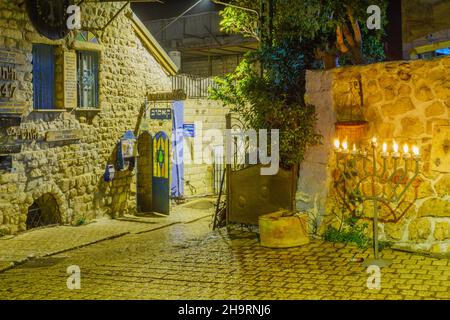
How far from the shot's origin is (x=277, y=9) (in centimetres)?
1185

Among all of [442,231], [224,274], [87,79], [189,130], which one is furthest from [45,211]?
[442,231]

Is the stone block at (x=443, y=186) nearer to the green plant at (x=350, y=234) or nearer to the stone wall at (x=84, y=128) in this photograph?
the green plant at (x=350, y=234)

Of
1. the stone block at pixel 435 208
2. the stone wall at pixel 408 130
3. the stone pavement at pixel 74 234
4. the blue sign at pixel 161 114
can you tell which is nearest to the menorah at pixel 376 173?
the stone wall at pixel 408 130

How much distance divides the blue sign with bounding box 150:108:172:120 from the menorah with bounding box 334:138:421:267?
632 centimetres

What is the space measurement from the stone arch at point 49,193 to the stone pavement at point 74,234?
0.33 meters

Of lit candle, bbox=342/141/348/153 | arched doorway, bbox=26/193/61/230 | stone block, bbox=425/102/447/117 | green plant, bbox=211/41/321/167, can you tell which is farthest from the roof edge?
stone block, bbox=425/102/447/117

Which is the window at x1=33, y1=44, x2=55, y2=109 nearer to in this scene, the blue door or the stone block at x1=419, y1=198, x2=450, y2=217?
the blue door

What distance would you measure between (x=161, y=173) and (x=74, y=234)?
368 centimetres

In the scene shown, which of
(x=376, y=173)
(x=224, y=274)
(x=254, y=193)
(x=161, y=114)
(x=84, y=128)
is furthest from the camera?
(x=161, y=114)

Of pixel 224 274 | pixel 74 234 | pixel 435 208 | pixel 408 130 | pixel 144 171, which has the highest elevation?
pixel 408 130

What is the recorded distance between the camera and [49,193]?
12703mm

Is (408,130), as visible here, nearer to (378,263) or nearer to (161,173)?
(378,263)

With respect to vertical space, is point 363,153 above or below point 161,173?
above

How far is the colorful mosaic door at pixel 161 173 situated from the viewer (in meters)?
15.1
